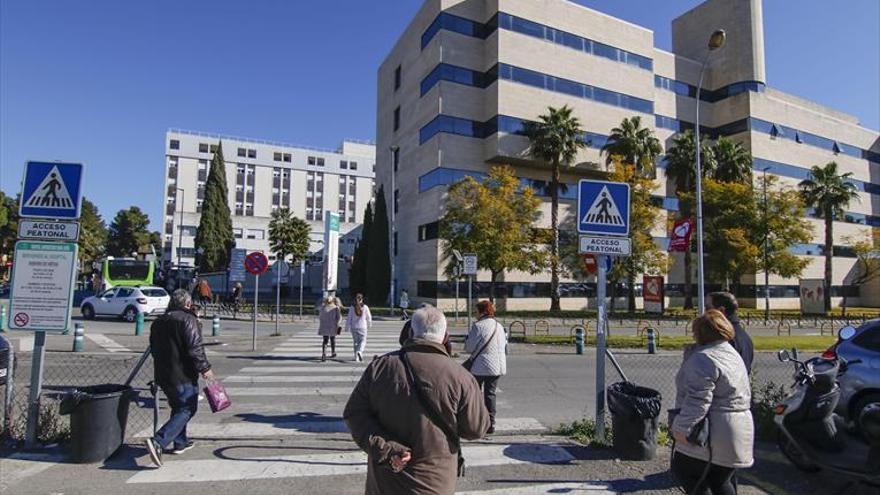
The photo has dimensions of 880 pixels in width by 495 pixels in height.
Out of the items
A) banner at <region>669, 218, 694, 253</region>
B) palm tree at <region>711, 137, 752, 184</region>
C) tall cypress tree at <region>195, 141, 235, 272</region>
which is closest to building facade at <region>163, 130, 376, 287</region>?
tall cypress tree at <region>195, 141, 235, 272</region>

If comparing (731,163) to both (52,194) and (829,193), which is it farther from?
(52,194)

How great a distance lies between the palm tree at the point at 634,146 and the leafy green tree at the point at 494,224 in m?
8.51

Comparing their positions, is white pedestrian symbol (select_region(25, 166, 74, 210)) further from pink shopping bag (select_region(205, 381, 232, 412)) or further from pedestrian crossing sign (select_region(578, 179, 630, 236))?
pedestrian crossing sign (select_region(578, 179, 630, 236))

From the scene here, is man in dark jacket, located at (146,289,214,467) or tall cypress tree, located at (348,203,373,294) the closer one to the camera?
man in dark jacket, located at (146,289,214,467)

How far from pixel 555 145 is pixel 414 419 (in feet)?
115

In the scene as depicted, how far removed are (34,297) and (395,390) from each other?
5.36 meters

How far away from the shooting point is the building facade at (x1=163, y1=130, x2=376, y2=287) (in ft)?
267

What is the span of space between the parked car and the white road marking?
4054mm

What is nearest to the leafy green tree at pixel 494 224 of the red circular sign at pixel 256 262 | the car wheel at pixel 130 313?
the red circular sign at pixel 256 262

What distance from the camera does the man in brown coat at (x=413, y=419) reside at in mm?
2629

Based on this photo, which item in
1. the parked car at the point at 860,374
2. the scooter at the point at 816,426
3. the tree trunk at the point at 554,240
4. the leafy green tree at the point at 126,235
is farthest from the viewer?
the leafy green tree at the point at 126,235

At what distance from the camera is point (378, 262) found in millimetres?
42500

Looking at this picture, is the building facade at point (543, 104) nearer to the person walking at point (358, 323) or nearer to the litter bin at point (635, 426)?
the person walking at point (358, 323)

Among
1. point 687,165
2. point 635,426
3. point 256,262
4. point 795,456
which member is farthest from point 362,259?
point 795,456
